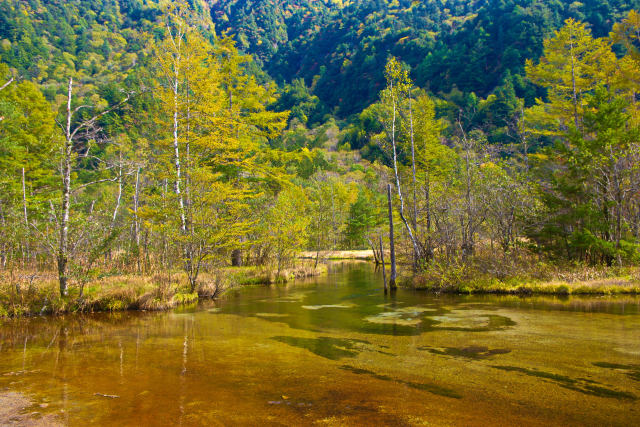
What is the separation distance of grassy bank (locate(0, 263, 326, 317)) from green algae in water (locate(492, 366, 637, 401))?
11848 mm

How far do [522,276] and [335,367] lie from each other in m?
13.3

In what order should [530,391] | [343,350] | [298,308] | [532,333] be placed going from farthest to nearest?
[298,308] → [532,333] → [343,350] → [530,391]

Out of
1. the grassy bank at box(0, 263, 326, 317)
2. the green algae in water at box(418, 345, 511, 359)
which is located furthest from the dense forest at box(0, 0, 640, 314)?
the green algae in water at box(418, 345, 511, 359)

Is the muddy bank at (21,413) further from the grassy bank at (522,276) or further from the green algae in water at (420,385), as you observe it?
the grassy bank at (522,276)

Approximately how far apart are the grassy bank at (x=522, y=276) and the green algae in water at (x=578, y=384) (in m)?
10.7

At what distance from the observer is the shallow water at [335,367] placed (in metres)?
5.13

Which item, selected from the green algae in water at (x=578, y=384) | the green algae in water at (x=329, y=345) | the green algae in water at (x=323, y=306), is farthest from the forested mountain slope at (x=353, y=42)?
the green algae in water at (x=578, y=384)

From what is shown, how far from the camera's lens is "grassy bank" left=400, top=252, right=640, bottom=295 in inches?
619

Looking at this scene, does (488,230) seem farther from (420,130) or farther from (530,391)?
(530,391)

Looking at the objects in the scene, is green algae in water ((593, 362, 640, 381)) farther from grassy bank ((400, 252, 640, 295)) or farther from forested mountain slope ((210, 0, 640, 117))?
forested mountain slope ((210, 0, 640, 117))

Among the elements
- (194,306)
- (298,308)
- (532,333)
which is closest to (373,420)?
(532,333)

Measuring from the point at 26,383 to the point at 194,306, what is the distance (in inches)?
351

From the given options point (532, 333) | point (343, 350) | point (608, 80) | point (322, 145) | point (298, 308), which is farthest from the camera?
point (322, 145)

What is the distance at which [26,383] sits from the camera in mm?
6348
